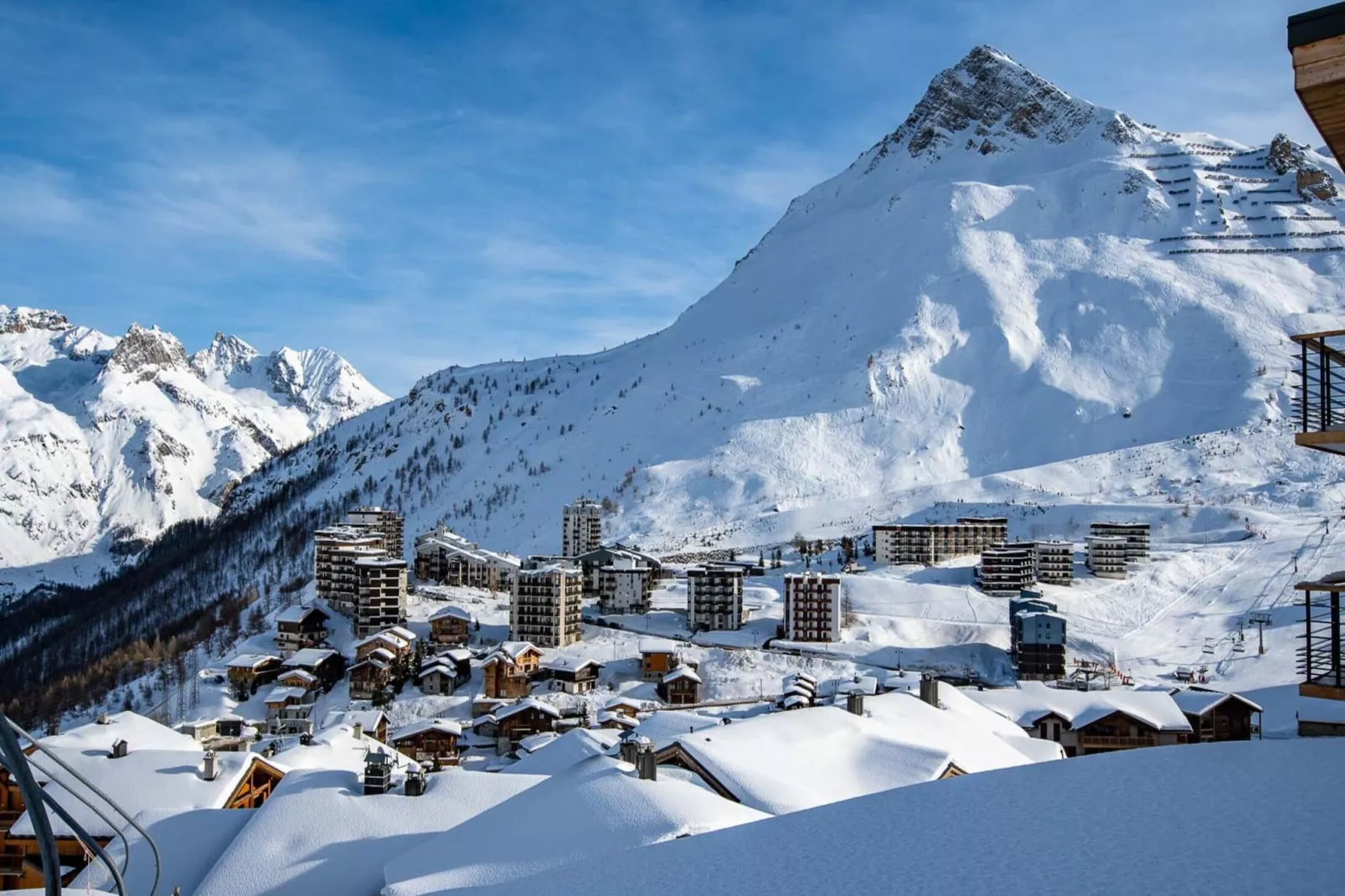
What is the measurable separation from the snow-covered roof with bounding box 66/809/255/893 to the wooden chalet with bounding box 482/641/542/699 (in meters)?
26.8

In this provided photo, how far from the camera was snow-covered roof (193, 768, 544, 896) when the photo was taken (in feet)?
63.2

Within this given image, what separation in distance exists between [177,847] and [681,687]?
28.7 meters

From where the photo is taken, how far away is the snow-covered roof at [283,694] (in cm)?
5119

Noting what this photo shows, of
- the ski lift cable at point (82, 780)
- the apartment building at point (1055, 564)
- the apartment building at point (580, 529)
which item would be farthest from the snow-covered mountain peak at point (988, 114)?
the ski lift cable at point (82, 780)

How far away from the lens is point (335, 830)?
823 inches

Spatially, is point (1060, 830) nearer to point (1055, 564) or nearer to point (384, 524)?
point (1055, 564)

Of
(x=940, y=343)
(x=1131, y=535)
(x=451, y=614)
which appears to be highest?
(x=940, y=343)

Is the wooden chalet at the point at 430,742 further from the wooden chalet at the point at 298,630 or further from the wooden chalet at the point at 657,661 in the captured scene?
the wooden chalet at the point at 298,630

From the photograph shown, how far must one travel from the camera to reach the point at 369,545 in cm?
7500

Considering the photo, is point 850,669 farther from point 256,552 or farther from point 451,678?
point 256,552

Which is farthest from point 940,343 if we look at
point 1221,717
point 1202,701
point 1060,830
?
point 1060,830

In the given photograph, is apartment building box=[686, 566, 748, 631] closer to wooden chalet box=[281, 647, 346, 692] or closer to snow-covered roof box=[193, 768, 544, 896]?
wooden chalet box=[281, 647, 346, 692]

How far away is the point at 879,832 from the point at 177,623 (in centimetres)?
10234

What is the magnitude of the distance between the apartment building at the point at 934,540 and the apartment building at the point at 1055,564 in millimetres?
5336
